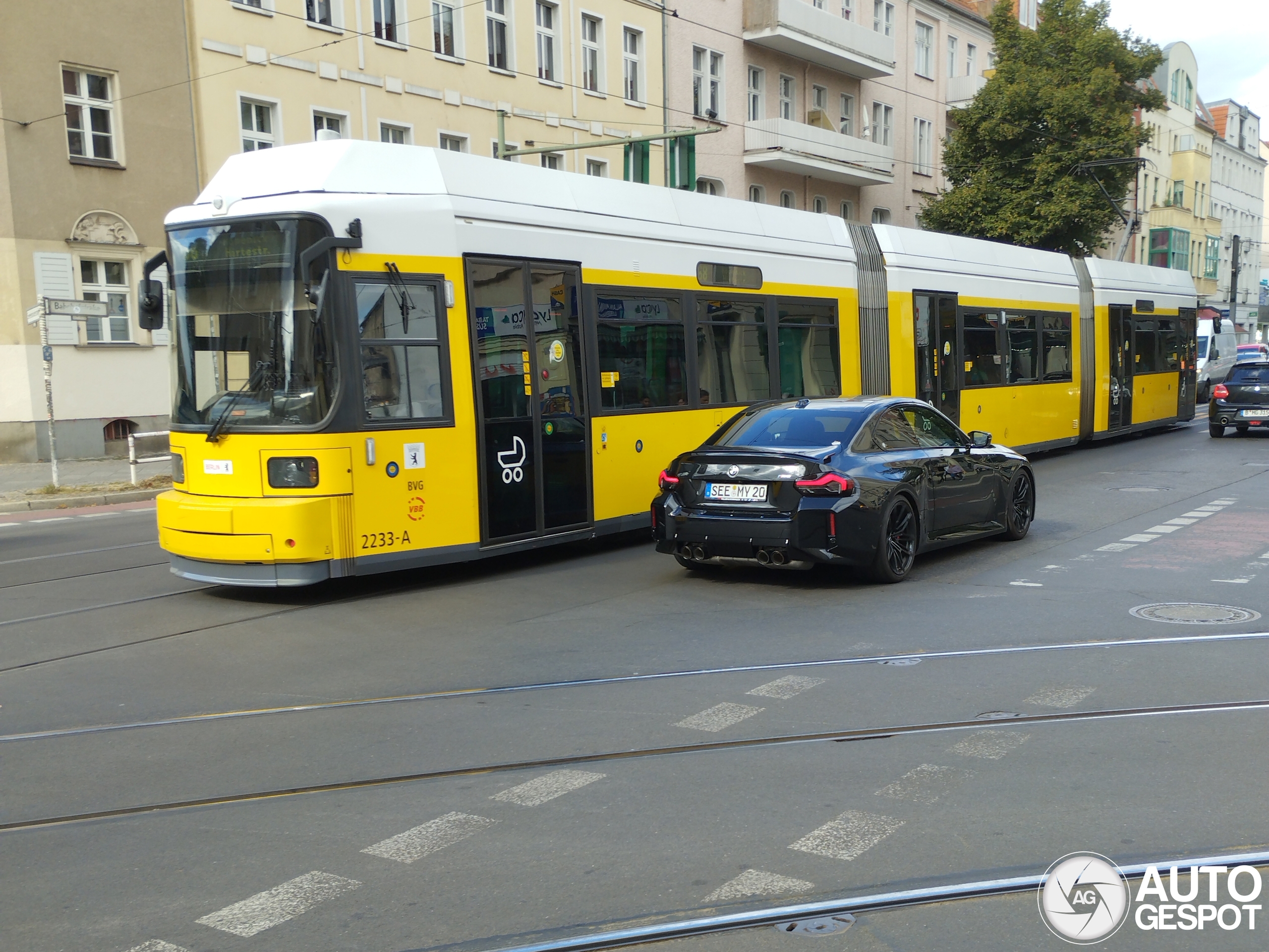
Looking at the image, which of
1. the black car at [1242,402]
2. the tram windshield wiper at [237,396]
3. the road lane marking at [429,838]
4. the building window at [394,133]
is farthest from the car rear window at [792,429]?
the building window at [394,133]

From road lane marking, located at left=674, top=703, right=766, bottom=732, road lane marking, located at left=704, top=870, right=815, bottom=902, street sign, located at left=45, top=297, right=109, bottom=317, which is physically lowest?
road lane marking, located at left=674, top=703, right=766, bottom=732

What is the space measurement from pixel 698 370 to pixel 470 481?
12.3 ft

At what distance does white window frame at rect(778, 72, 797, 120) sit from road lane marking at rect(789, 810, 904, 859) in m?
37.5

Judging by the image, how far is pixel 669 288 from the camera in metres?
12.4

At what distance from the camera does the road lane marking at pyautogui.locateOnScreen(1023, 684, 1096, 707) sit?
6176mm

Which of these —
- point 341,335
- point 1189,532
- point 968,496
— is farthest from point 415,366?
point 1189,532

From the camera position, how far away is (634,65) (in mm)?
34719

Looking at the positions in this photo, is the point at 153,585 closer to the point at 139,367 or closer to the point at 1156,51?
the point at 139,367

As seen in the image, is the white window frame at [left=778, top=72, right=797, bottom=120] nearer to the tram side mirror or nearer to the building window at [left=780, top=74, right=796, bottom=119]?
the building window at [left=780, top=74, right=796, bottom=119]

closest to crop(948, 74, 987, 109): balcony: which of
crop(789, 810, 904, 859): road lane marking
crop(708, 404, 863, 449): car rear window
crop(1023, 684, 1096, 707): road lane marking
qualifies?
crop(708, 404, 863, 449): car rear window

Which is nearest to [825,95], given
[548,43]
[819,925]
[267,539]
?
[548,43]

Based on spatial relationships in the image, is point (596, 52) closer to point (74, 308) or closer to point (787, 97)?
point (787, 97)

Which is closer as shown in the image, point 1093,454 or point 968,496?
point 968,496

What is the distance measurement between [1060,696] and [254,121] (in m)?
23.4
